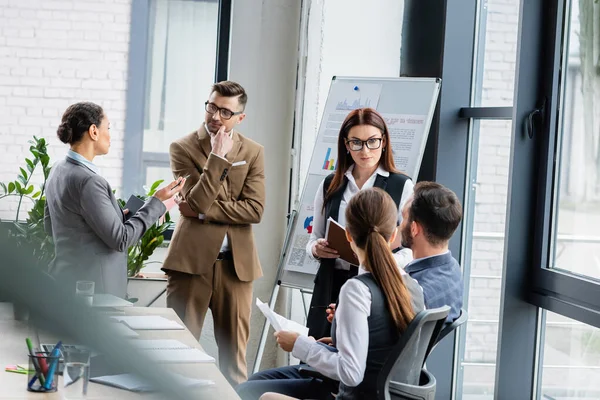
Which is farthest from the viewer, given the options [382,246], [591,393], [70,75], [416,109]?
[70,75]

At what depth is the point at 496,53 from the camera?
12.5ft

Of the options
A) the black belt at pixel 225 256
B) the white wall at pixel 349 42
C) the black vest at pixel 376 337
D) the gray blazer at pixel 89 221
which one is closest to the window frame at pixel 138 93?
the white wall at pixel 349 42

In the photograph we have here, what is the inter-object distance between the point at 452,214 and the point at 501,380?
36.8 inches

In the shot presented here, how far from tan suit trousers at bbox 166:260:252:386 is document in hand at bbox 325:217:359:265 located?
1045mm

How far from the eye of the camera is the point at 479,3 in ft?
13.3

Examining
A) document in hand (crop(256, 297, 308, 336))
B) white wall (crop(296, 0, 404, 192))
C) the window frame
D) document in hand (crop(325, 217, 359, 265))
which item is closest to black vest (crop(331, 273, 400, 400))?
document in hand (crop(256, 297, 308, 336))

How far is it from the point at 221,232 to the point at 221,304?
37cm

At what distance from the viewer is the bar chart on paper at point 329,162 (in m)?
4.14

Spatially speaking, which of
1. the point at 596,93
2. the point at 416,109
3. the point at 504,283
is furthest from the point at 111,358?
the point at 416,109

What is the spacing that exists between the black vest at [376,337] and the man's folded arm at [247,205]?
171 cm

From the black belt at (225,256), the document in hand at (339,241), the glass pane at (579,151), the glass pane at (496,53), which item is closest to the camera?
the glass pane at (579,151)

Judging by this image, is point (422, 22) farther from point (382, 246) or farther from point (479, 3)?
point (382, 246)

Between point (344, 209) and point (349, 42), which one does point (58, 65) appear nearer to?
point (349, 42)

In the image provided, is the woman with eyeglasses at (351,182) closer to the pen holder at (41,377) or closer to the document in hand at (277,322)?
the document in hand at (277,322)
